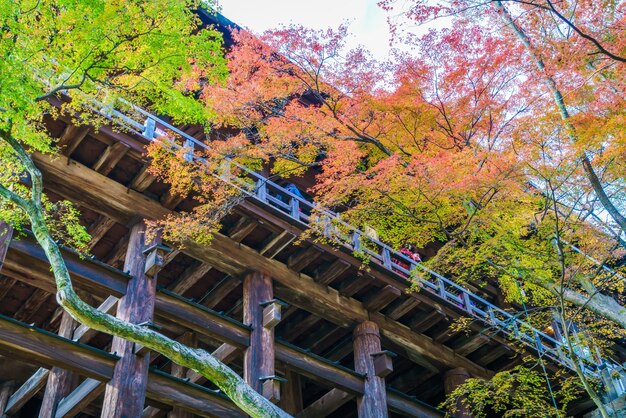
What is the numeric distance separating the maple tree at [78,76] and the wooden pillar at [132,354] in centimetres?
157

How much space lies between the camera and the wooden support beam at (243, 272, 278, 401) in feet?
36.0

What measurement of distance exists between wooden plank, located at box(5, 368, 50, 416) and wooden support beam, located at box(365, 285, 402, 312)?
7088 millimetres

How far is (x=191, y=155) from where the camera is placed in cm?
1204

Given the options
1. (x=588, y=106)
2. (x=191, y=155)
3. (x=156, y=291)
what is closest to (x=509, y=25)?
(x=588, y=106)

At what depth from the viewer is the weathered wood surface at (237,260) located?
11148 millimetres

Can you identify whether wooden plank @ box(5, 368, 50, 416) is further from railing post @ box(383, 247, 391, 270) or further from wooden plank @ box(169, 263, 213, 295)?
railing post @ box(383, 247, 391, 270)

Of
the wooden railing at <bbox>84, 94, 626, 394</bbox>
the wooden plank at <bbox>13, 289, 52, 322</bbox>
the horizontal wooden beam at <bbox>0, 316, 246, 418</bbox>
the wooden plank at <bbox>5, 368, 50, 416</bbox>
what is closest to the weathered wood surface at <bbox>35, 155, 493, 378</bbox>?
the wooden railing at <bbox>84, 94, 626, 394</bbox>

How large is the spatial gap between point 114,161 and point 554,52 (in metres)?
8.38

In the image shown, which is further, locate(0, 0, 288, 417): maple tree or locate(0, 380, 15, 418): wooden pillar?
locate(0, 380, 15, 418): wooden pillar

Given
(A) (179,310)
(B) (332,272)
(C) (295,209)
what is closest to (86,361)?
(A) (179,310)

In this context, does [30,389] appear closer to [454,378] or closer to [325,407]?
[325,407]

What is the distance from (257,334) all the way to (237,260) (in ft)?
5.76

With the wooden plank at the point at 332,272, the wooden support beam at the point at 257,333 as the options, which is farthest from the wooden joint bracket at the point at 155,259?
the wooden plank at the point at 332,272

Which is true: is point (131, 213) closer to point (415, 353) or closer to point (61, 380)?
point (61, 380)
